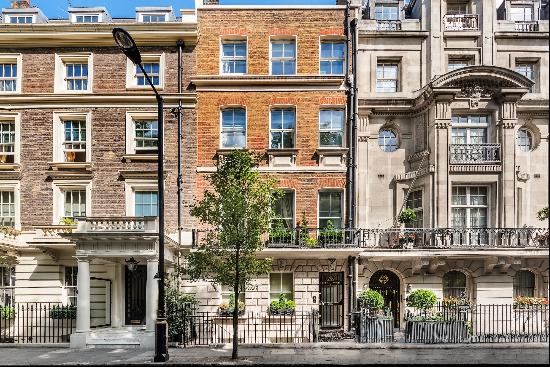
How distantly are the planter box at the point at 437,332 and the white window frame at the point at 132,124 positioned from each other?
11.3 metres

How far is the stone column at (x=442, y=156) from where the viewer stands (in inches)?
776

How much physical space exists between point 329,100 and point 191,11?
630 cm

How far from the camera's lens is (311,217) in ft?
66.7

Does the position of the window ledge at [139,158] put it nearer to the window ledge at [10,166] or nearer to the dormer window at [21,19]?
the window ledge at [10,166]

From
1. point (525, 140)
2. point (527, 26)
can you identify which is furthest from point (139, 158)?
point (527, 26)

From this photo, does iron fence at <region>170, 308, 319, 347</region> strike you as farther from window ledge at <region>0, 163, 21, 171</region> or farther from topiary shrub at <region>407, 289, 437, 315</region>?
window ledge at <region>0, 163, 21, 171</region>

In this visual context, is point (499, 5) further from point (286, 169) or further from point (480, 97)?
point (286, 169)

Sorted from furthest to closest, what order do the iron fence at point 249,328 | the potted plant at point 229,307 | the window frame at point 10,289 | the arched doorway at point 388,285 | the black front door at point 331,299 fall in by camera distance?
1. the arched doorway at point 388,285
2. the window frame at point 10,289
3. the black front door at point 331,299
4. the potted plant at point 229,307
5. the iron fence at point 249,328

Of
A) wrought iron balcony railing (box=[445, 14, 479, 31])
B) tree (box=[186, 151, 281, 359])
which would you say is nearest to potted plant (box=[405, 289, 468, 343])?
tree (box=[186, 151, 281, 359])

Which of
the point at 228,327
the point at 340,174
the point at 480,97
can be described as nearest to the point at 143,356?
the point at 228,327

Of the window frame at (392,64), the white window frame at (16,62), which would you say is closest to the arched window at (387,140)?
the window frame at (392,64)

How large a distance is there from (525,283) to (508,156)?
4.80 m

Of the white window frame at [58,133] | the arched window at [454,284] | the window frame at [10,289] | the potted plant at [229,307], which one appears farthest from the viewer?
the white window frame at [58,133]

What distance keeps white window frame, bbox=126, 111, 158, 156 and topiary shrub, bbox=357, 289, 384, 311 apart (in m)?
9.35
